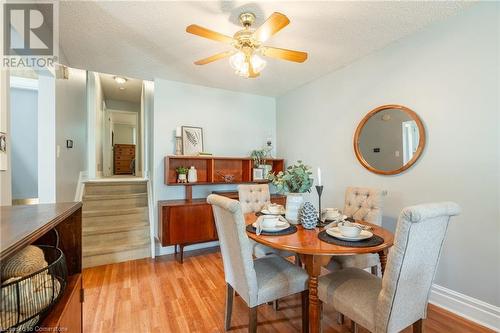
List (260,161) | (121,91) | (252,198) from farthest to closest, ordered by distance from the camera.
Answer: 1. (121,91)
2. (260,161)
3. (252,198)

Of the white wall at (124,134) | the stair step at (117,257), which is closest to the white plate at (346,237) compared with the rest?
the stair step at (117,257)

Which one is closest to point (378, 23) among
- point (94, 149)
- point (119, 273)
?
point (119, 273)

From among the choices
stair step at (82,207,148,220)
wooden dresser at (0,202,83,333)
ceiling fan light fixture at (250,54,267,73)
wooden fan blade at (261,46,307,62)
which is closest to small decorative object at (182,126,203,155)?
stair step at (82,207,148,220)

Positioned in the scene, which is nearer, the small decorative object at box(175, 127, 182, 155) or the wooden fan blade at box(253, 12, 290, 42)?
the wooden fan blade at box(253, 12, 290, 42)

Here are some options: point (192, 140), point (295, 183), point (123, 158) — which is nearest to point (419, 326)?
point (295, 183)

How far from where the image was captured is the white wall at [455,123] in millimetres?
1762

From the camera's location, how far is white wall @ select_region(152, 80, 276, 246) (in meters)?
3.30

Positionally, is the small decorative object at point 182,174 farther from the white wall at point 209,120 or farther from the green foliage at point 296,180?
the green foliage at point 296,180

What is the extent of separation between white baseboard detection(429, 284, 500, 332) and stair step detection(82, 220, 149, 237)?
3.46 meters

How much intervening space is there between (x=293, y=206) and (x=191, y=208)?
156 centimetres

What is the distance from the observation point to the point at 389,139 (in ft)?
7.98

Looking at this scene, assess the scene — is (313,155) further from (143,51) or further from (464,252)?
(143,51)

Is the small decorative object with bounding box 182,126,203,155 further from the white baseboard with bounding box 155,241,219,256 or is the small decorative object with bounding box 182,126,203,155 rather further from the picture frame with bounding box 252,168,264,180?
the white baseboard with bounding box 155,241,219,256

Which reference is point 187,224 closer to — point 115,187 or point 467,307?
point 115,187
